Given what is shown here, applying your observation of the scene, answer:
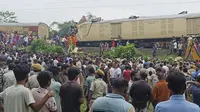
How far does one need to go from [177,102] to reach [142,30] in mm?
30421

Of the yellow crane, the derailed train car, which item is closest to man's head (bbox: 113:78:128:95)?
Result: the yellow crane

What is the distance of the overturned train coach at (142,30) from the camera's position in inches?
1260

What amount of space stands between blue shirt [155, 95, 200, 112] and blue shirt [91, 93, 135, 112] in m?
0.58

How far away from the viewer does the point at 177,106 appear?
4.20m

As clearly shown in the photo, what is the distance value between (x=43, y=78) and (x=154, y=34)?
2855 cm

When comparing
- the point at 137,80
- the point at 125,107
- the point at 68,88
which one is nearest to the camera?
the point at 125,107

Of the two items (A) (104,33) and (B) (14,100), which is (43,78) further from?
(A) (104,33)

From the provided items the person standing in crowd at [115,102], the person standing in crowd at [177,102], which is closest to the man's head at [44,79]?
the person standing in crowd at [115,102]

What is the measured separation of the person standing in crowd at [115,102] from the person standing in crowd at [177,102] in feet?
1.96

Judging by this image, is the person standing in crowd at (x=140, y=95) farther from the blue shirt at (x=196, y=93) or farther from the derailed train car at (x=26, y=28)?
the derailed train car at (x=26, y=28)

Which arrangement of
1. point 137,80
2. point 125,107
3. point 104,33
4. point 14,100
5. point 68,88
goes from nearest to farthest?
point 125,107
point 14,100
point 68,88
point 137,80
point 104,33

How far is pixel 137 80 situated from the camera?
339 inches

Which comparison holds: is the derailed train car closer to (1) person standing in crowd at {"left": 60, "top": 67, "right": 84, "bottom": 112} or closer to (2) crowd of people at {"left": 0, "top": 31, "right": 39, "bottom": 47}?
(2) crowd of people at {"left": 0, "top": 31, "right": 39, "bottom": 47}

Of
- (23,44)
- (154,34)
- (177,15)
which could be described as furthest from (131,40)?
(23,44)
